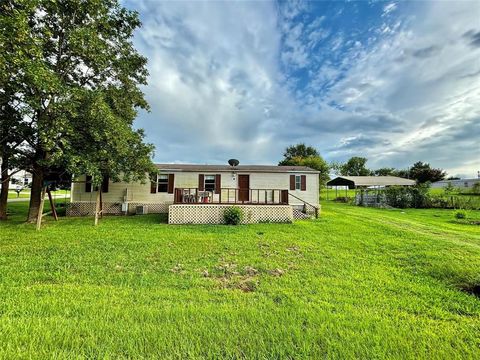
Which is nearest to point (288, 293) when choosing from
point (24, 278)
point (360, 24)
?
point (24, 278)

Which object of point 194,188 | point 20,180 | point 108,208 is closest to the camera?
point 194,188

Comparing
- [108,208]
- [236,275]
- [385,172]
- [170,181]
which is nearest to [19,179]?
[108,208]

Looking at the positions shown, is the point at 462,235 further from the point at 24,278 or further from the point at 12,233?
the point at 12,233

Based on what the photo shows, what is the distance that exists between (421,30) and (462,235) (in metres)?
9.27

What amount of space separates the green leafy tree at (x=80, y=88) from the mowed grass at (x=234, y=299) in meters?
4.05

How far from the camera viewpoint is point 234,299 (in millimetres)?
3527

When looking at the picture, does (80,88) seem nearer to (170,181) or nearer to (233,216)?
(170,181)

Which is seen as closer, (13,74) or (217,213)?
(13,74)

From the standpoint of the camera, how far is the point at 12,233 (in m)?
8.19

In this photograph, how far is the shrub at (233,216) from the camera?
1070 cm

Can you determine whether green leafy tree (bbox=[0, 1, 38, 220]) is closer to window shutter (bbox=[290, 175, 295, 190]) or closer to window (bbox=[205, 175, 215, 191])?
window (bbox=[205, 175, 215, 191])

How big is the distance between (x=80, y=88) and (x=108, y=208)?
795cm

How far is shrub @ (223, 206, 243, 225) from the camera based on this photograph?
35.1ft

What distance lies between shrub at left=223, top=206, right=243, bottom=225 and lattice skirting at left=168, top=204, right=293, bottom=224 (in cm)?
40
